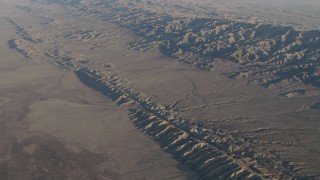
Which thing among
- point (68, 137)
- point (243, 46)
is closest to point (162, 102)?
point (68, 137)

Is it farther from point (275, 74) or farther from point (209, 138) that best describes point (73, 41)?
point (209, 138)

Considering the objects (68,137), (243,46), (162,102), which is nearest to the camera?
(68,137)

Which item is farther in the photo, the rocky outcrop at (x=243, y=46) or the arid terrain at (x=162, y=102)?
the rocky outcrop at (x=243, y=46)

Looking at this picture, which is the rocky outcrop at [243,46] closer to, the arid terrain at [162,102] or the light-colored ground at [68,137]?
the arid terrain at [162,102]

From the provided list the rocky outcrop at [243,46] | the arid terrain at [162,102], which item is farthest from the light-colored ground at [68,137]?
the rocky outcrop at [243,46]

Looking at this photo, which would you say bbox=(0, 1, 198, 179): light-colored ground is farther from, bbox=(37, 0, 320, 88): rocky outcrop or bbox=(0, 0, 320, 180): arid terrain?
bbox=(37, 0, 320, 88): rocky outcrop

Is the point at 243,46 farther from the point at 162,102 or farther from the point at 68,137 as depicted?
the point at 68,137

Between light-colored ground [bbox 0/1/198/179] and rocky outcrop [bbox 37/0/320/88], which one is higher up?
rocky outcrop [bbox 37/0/320/88]

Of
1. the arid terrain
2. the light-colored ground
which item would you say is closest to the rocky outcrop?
the arid terrain

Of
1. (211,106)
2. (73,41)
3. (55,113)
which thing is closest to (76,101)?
(55,113)
